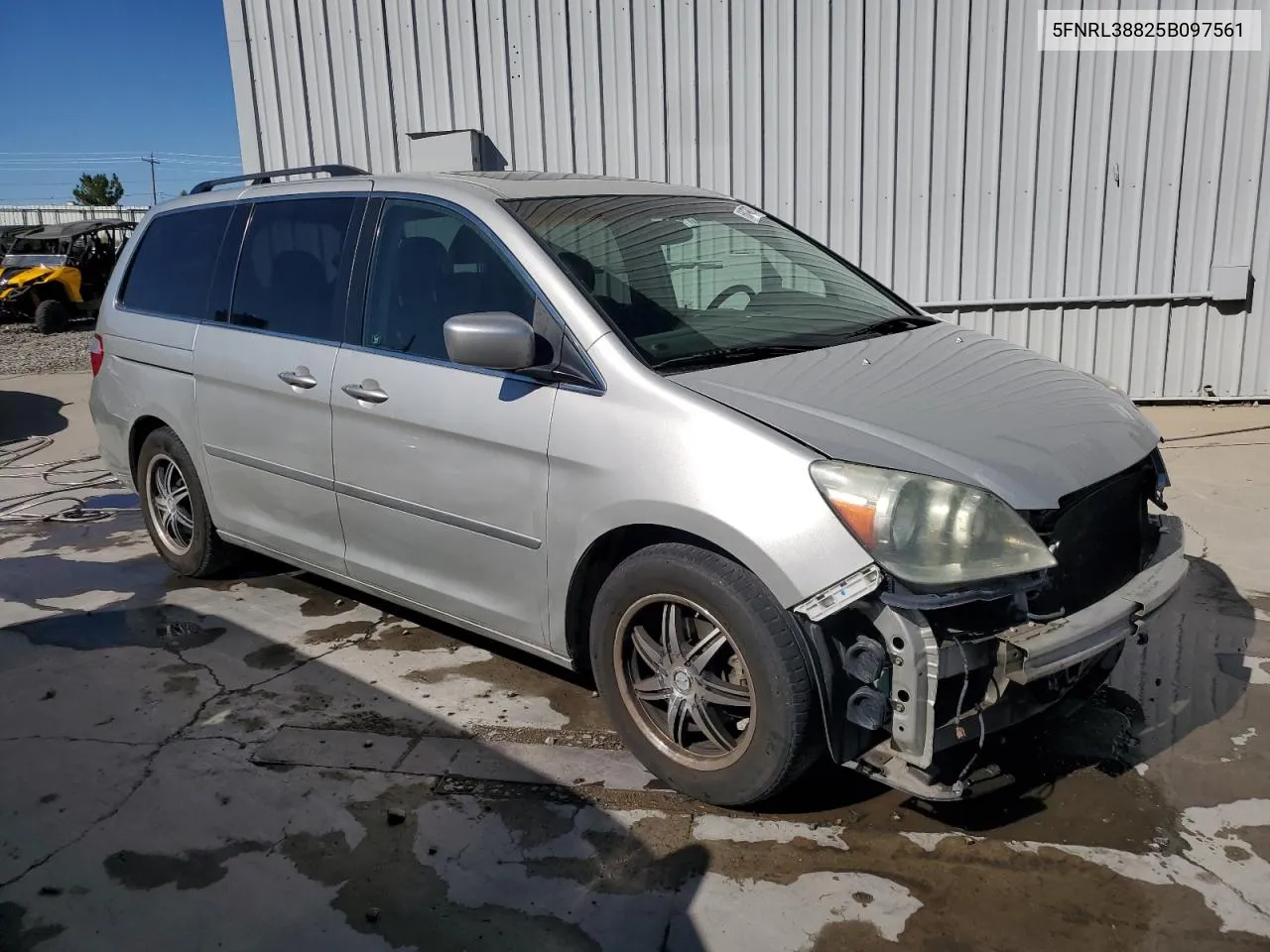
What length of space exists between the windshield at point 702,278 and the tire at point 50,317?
17390 mm

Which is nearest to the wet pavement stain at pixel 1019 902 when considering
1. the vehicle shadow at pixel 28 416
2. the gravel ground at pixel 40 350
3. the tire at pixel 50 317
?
the vehicle shadow at pixel 28 416

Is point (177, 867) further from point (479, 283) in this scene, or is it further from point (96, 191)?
point (96, 191)

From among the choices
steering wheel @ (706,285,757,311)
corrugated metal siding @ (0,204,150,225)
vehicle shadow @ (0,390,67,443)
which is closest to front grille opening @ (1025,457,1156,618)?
steering wheel @ (706,285,757,311)

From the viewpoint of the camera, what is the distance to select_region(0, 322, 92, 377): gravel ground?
13.4m

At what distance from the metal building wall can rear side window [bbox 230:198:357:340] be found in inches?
186

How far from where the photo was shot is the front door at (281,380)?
392cm

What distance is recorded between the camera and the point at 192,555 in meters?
5.00

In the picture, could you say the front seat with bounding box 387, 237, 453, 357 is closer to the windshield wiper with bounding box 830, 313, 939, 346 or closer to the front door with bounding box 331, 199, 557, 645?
the front door with bounding box 331, 199, 557, 645

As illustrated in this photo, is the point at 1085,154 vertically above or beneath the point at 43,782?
above

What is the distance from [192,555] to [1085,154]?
6972 millimetres

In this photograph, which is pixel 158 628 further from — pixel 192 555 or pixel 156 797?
pixel 156 797

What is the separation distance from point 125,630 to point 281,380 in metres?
1.49

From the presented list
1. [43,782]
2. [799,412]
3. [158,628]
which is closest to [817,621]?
[799,412]

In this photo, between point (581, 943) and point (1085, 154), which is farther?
point (1085, 154)
